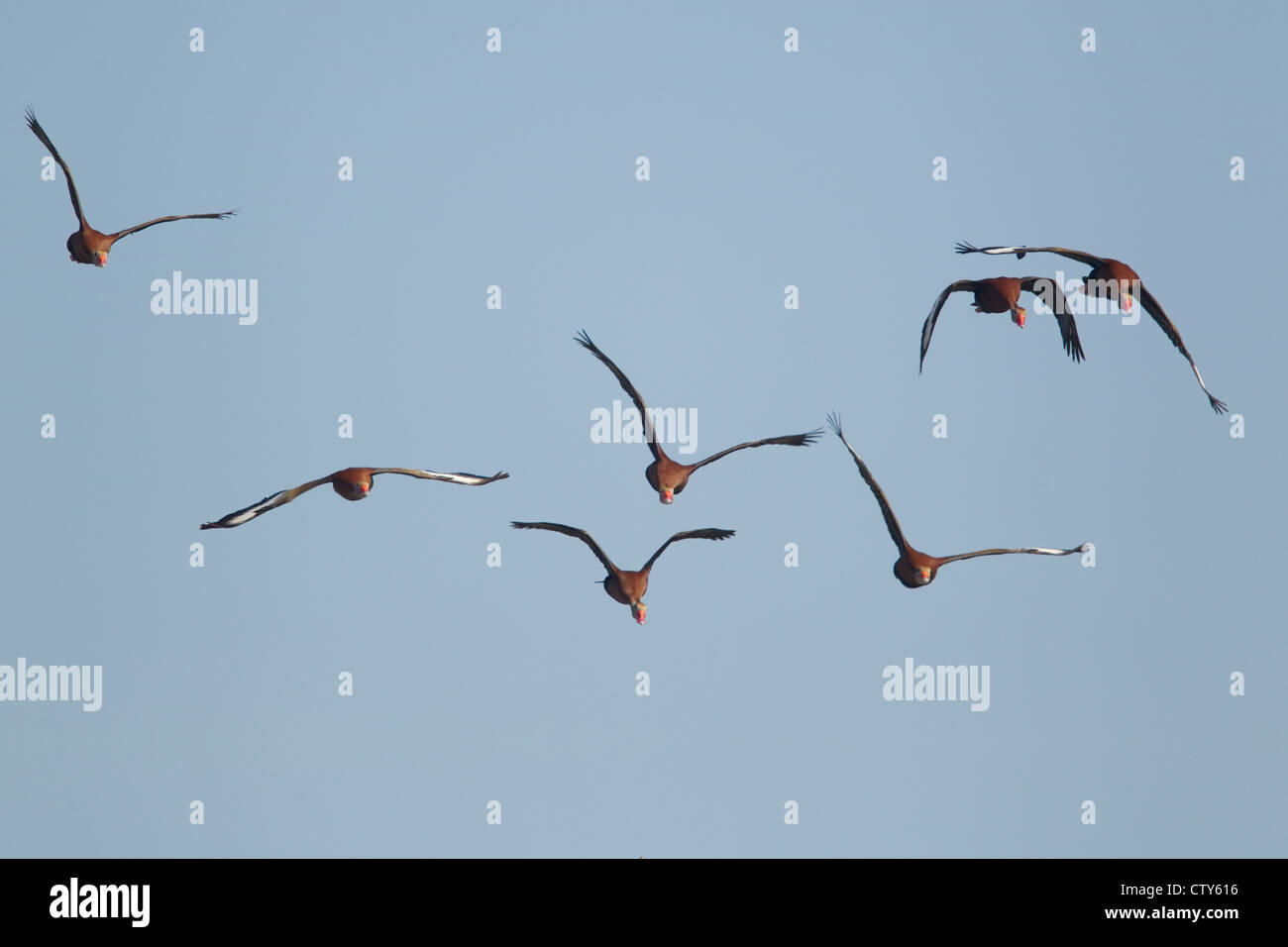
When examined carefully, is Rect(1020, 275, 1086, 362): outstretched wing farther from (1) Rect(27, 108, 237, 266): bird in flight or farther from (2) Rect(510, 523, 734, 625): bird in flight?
(1) Rect(27, 108, 237, 266): bird in flight

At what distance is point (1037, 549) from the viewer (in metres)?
43.0

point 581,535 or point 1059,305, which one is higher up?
point 1059,305

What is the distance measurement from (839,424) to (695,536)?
3.73 meters

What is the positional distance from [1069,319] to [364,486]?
1442cm

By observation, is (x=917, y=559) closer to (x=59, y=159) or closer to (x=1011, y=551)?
(x=1011, y=551)

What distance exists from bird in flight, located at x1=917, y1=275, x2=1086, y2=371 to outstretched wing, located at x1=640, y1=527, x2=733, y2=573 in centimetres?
586

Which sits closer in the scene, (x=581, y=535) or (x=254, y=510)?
(x=254, y=510)

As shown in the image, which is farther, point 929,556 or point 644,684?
point 644,684

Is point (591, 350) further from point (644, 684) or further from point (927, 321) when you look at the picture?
point (644, 684)

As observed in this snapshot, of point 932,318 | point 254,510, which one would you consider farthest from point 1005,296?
point 254,510

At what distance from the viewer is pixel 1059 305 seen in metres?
43.4

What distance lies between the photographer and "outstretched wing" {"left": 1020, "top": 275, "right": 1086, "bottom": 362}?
4291cm

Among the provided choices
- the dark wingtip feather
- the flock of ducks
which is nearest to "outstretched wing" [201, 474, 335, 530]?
the flock of ducks
